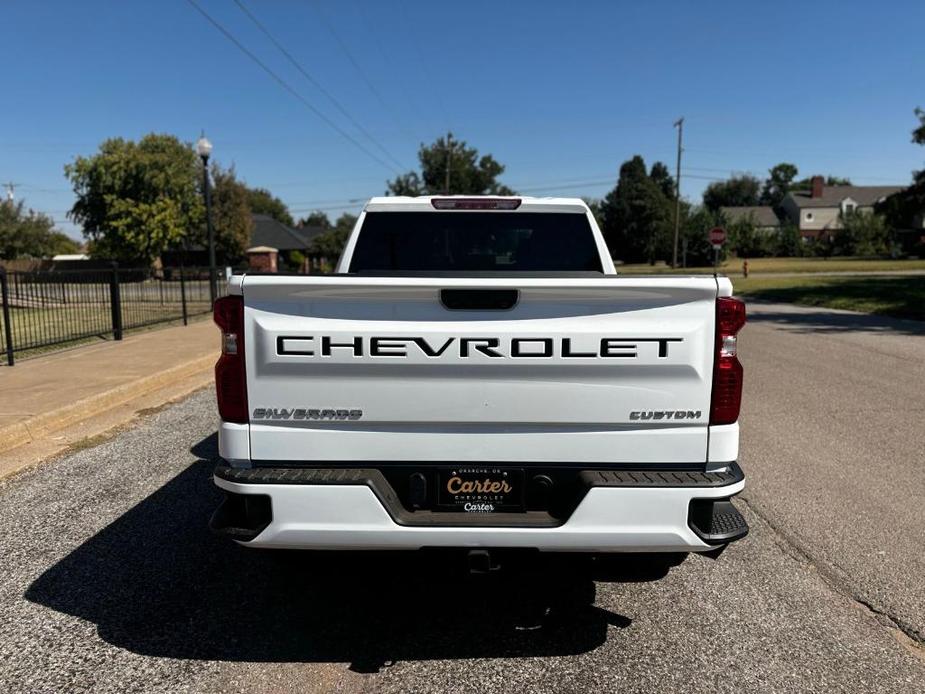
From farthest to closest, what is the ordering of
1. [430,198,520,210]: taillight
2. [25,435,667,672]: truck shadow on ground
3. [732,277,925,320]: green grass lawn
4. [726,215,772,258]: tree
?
[726,215,772,258]: tree, [732,277,925,320]: green grass lawn, [430,198,520,210]: taillight, [25,435,667,672]: truck shadow on ground

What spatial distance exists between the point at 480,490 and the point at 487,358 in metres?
0.57

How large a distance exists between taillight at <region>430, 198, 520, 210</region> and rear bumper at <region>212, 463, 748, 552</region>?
7.22ft

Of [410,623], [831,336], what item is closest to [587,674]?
[410,623]

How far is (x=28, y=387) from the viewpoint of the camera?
8461 mm

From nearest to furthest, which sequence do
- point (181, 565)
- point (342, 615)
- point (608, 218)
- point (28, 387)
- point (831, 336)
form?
1. point (342, 615)
2. point (181, 565)
3. point (28, 387)
4. point (831, 336)
5. point (608, 218)

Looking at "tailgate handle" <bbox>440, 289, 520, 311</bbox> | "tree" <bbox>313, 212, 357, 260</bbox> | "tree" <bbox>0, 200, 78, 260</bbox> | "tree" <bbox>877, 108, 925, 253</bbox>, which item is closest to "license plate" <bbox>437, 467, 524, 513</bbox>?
"tailgate handle" <bbox>440, 289, 520, 311</bbox>

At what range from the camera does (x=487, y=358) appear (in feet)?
9.23

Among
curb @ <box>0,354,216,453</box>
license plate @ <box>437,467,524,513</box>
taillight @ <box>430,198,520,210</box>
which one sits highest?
taillight @ <box>430,198,520,210</box>

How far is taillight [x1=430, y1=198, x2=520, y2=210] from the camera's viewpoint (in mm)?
4508

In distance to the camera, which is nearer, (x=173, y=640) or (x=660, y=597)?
(x=173, y=640)

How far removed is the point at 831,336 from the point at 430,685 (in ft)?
45.7

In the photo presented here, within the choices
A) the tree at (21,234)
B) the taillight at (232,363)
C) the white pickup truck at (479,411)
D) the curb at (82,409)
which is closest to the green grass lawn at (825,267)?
the curb at (82,409)

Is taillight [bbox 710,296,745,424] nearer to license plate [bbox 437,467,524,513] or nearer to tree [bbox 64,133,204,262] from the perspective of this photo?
license plate [bbox 437,467,524,513]

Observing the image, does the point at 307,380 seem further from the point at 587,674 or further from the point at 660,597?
the point at 660,597
